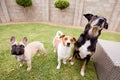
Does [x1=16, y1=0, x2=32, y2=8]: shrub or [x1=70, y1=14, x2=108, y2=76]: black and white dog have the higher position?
[x1=16, y1=0, x2=32, y2=8]: shrub

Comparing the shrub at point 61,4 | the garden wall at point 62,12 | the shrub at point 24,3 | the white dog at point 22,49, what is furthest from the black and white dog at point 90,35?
the shrub at point 24,3

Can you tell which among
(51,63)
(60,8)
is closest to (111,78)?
(51,63)

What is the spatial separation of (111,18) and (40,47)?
235 inches

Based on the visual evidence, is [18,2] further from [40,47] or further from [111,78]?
[111,78]

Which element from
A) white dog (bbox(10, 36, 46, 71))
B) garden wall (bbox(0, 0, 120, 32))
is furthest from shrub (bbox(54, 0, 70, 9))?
white dog (bbox(10, 36, 46, 71))

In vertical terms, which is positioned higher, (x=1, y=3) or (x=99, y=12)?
(x=1, y=3)

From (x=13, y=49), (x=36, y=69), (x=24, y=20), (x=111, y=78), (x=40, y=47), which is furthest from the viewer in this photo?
(x=24, y=20)

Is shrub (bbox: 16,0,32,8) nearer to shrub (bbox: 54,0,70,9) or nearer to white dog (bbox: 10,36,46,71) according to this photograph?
shrub (bbox: 54,0,70,9)

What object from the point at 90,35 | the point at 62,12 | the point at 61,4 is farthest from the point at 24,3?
the point at 90,35

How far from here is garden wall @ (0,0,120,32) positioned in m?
6.54

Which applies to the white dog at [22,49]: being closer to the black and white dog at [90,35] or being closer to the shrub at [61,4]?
the black and white dog at [90,35]

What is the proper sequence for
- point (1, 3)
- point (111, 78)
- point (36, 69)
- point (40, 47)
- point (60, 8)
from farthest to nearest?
1. point (60, 8)
2. point (1, 3)
3. point (40, 47)
4. point (36, 69)
5. point (111, 78)

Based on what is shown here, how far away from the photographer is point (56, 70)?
2508 millimetres

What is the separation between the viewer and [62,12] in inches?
280
